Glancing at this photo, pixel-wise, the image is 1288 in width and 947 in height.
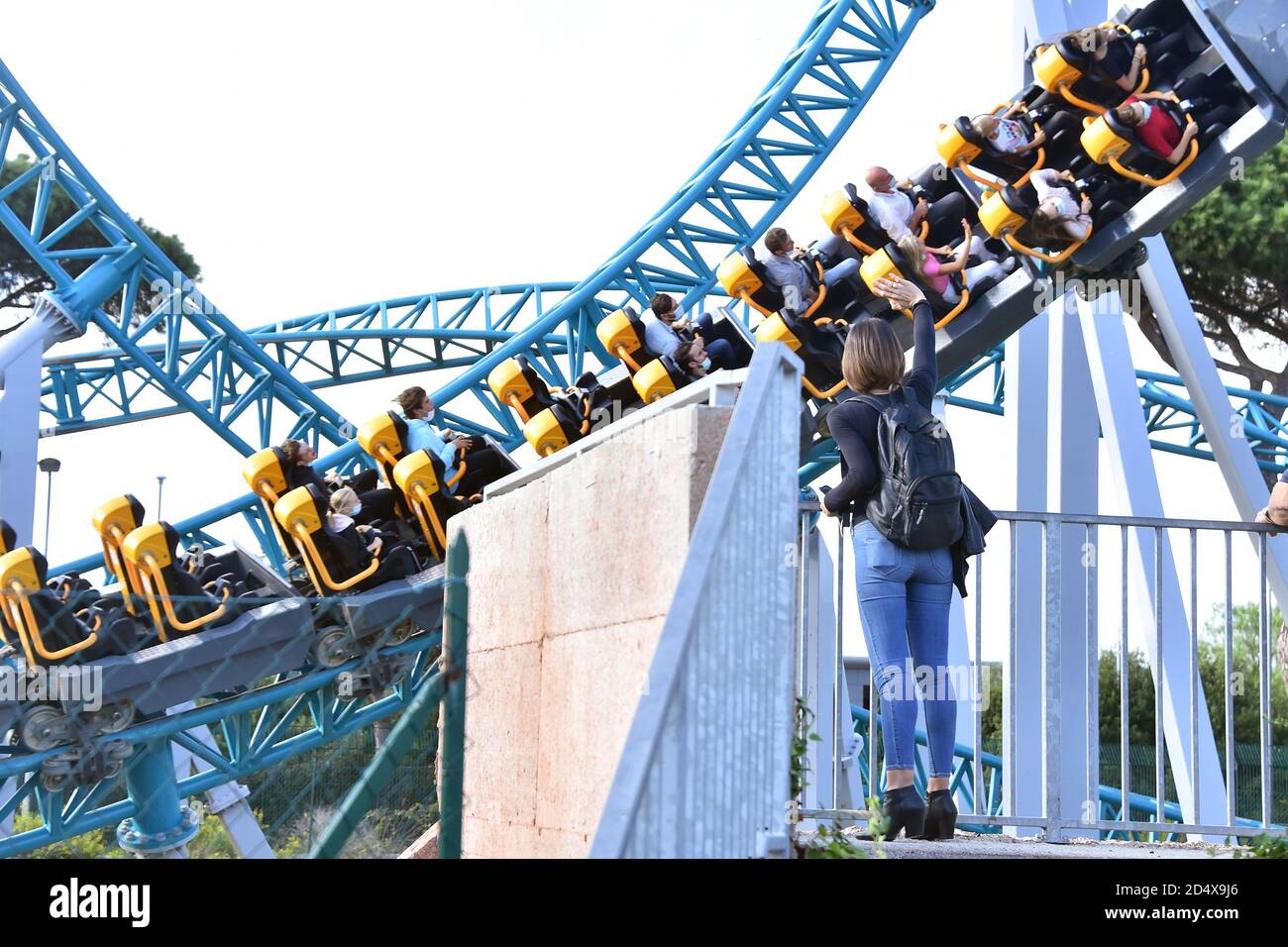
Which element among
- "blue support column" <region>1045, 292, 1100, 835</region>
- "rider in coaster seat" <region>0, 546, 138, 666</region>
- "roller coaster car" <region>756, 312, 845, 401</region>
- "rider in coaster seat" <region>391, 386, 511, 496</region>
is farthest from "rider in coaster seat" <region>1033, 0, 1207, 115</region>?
"rider in coaster seat" <region>0, 546, 138, 666</region>

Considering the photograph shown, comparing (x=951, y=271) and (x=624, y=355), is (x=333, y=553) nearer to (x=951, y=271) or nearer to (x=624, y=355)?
(x=624, y=355)

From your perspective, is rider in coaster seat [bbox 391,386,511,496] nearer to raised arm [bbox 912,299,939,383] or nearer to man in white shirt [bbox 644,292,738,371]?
man in white shirt [bbox 644,292,738,371]

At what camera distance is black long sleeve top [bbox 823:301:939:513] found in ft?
11.5

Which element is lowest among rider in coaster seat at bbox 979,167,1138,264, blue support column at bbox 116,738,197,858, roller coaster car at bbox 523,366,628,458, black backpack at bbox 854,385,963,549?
blue support column at bbox 116,738,197,858

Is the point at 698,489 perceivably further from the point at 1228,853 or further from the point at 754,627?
the point at 1228,853

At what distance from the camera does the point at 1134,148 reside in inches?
311

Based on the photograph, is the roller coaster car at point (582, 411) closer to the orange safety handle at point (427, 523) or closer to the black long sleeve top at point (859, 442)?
the orange safety handle at point (427, 523)

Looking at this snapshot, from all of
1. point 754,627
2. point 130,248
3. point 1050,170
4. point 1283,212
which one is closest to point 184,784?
point 130,248

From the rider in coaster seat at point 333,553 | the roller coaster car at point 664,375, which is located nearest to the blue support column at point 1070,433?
the roller coaster car at point 664,375

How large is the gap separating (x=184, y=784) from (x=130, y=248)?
5485 millimetres

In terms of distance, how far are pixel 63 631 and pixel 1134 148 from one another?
5905 millimetres

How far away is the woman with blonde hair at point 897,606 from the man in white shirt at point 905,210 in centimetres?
512

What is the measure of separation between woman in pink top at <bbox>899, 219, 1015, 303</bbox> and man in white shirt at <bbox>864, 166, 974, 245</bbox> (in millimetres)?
129

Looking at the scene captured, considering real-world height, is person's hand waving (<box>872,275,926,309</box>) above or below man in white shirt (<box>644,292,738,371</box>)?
below
